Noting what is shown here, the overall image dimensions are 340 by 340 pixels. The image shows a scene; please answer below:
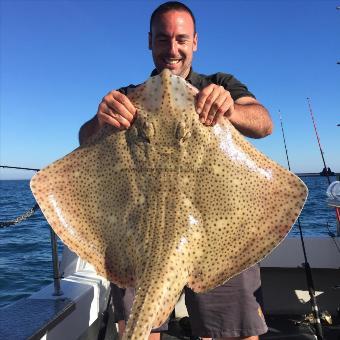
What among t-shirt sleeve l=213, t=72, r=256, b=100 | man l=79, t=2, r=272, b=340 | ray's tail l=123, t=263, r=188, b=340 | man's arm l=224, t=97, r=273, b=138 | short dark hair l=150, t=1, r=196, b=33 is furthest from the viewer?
t-shirt sleeve l=213, t=72, r=256, b=100

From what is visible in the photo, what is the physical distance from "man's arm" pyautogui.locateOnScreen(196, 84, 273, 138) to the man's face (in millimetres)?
515

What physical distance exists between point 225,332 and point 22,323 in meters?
1.54

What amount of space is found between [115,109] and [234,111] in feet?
2.43

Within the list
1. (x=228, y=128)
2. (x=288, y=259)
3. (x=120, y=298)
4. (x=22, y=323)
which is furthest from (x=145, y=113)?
(x=288, y=259)

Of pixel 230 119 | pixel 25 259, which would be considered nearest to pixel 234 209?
pixel 230 119

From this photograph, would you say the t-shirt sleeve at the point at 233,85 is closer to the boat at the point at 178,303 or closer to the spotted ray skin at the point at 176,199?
the spotted ray skin at the point at 176,199

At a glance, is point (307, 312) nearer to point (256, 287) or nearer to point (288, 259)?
point (288, 259)

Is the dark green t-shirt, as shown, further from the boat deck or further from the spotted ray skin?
the boat deck

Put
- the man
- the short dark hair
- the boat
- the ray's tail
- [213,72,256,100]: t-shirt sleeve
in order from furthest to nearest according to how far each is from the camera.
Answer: the boat → [213,72,256,100]: t-shirt sleeve → the short dark hair → the man → the ray's tail

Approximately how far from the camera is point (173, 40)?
109 inches

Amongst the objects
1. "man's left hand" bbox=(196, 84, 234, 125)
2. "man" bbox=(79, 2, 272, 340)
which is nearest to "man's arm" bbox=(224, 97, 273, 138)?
"man" bbox=(79, 2, 272, 340)

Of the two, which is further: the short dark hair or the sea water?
the sea water

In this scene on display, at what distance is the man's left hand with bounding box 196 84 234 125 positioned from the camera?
2.14 meters

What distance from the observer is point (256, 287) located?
3.04m
